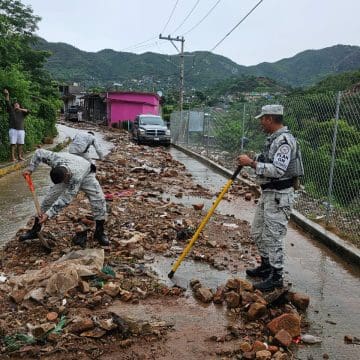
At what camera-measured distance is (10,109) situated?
11703mm

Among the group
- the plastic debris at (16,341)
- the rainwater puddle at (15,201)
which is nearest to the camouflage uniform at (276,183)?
the plastic debris at (16,341)

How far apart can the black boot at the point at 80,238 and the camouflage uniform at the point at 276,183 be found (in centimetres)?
234

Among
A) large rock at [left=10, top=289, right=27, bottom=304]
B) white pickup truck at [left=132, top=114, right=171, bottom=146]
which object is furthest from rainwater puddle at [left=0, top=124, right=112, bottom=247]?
white pickup truck at [left=132, top=114, right=171, bottom=146]

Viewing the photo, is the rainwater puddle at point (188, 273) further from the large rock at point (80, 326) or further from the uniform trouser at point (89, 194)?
the large rock at point (80, 326)

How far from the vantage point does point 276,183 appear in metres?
4.36

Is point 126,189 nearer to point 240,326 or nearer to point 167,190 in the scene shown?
point 167,190

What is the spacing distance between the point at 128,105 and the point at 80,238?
37568 millimetres

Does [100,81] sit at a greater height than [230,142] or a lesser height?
greater

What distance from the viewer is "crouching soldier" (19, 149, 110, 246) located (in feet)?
17.0

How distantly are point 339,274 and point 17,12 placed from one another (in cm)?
2649

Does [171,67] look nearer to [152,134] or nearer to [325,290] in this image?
[152,134]

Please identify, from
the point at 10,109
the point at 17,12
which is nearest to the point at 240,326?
the point at 10,109

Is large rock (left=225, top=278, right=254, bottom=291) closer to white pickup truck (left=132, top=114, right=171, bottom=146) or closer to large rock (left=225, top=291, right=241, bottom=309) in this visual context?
large rock (left=225, top=291, right=241, bottom=309)

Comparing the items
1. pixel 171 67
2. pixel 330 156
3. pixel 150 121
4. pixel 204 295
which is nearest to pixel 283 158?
pixel 204 295
